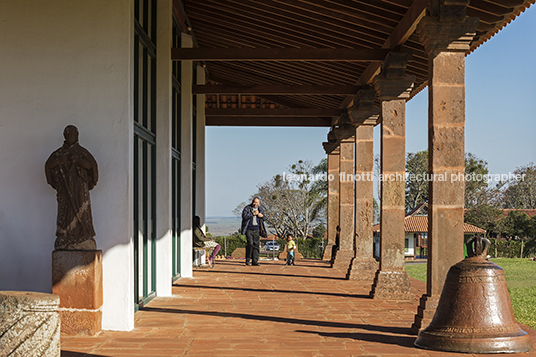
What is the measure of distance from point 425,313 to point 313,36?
539 centimetres

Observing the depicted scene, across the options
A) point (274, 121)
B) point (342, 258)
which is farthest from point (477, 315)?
point (274, 121)

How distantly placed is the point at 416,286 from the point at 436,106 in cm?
497

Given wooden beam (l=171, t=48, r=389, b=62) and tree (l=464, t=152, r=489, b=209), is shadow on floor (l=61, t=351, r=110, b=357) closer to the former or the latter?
wooden beam (l=171, t=48, r=389, b=62)

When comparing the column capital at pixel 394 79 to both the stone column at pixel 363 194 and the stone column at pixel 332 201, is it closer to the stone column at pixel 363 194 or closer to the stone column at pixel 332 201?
the stone column at pixel 363 194

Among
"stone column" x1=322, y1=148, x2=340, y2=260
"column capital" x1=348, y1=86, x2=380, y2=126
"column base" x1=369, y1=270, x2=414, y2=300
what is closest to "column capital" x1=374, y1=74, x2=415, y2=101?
"column capital" x1=348, y1=86, x2=380, y2=126

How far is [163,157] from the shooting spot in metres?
8.15

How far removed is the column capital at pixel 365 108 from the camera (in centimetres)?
1096

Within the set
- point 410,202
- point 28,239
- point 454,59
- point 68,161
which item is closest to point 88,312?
point 28,239

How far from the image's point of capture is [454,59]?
20.3 feet

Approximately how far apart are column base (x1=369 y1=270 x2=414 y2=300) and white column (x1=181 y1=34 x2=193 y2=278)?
3.91 metres

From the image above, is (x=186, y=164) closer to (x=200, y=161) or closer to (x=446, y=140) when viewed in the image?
(x=200, y=161)

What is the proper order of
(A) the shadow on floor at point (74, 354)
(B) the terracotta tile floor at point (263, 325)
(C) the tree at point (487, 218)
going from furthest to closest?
(C) the tree at point (487, 218)
(B) the terracotta tile floor at point (263, 325)
(A) the shadow on floor at point (74, 354)

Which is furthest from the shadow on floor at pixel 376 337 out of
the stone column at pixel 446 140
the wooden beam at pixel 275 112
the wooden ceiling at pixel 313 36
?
the wooden beam at pixel 275 112

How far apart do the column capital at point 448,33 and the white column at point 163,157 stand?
384 centimetres
